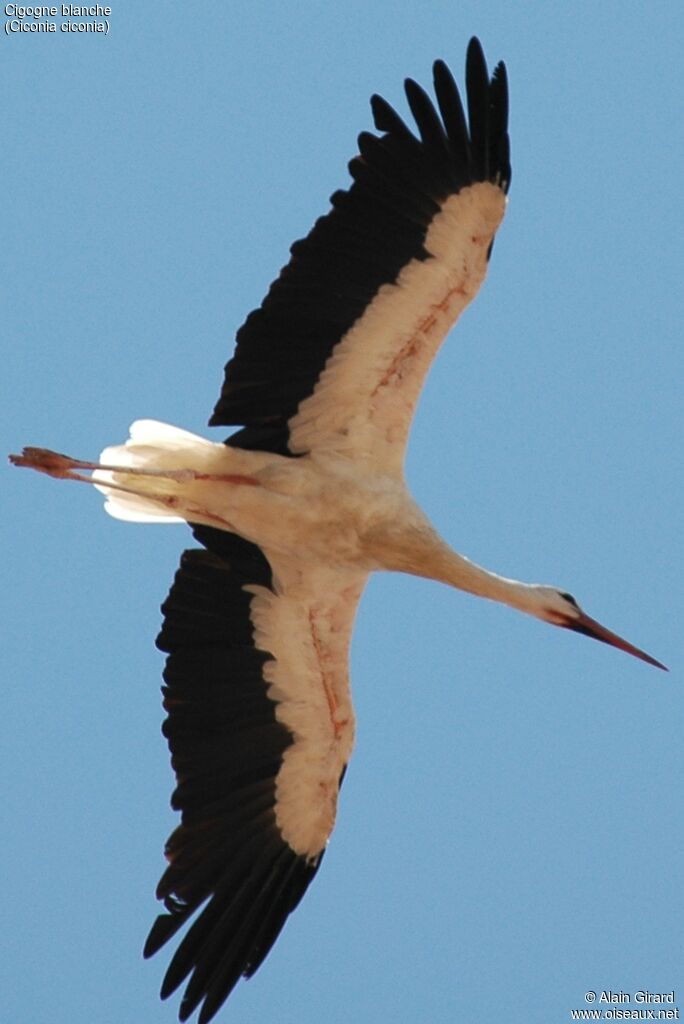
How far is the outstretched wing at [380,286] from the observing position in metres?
9.93

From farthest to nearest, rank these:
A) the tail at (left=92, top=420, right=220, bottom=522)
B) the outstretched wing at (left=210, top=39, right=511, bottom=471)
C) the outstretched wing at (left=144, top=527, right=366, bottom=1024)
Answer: the outstretched wing at (left=144, top=527, right=366, bottom=1024) < the tail at (left=92, top=420, right=220, bottom=522) < the outstretched wing at (left=210, top=39, right=511, bottom=471)

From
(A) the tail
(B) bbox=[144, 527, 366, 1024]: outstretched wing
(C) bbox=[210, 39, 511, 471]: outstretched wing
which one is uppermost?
(C) bbox=[210, 39, 511, 471]: outstretched wing

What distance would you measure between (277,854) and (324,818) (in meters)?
0.29

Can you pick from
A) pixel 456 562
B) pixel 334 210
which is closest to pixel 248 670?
pixel 456 562

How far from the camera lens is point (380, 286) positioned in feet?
33.1

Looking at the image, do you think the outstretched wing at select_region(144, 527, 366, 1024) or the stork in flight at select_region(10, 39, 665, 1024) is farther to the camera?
the outstretched wing at select_region(144, 527, 366, 1024)

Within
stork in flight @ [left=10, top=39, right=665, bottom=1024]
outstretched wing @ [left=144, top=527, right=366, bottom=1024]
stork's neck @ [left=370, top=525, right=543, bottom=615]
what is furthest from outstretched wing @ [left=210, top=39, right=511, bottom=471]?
outstretched wing @ [left=144, top=527, right=366, bottom=1024]

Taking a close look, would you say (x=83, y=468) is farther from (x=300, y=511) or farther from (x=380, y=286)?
(x=380, y=286)

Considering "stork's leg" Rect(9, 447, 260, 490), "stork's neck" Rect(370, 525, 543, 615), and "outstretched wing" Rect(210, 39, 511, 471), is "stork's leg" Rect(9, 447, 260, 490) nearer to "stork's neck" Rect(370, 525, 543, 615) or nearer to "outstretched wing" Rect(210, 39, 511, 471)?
"outstretched wing" Rect(210, 39, 511, 471)

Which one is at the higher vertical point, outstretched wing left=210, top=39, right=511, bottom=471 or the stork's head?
outstretched wing left=210, top=39, right=511, bottom=471

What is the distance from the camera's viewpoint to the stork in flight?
32.8 feet

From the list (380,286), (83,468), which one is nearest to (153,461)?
(83,468)

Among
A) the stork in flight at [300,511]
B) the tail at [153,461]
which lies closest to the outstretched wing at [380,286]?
the stork in flight at [300,511]

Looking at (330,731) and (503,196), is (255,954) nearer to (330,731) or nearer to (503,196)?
(330,731)
